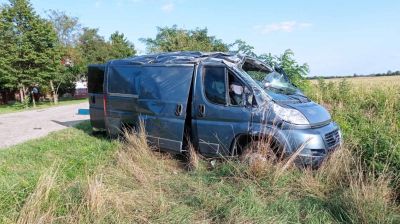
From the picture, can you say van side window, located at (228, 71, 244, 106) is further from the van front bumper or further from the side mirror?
the van front bumper

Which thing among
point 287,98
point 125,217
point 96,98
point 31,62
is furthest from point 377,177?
point 31,62

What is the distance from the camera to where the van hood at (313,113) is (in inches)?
215

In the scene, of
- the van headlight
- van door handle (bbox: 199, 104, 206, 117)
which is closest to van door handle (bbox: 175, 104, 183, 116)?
van door handle (bbox: 199, 104, 206, 117)

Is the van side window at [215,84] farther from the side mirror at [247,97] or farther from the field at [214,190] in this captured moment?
the field at [214,190]

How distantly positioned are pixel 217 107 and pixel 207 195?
1994 mm

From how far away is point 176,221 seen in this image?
3826mm

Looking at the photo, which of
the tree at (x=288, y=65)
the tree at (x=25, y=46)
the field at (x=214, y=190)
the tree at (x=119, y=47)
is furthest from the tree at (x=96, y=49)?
the field at (x=214, y=190)

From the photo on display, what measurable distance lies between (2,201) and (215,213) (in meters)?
2.48

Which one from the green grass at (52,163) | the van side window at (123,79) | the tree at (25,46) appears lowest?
the green grass at (52,163)

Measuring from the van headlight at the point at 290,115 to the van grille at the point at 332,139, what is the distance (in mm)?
465

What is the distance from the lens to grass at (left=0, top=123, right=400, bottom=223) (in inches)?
148

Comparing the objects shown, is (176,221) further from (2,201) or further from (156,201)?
(2,201)

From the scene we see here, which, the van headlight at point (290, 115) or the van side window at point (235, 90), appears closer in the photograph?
the van headlight at point (290, 115)

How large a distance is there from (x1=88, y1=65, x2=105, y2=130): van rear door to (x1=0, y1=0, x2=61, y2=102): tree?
70.4 feet
